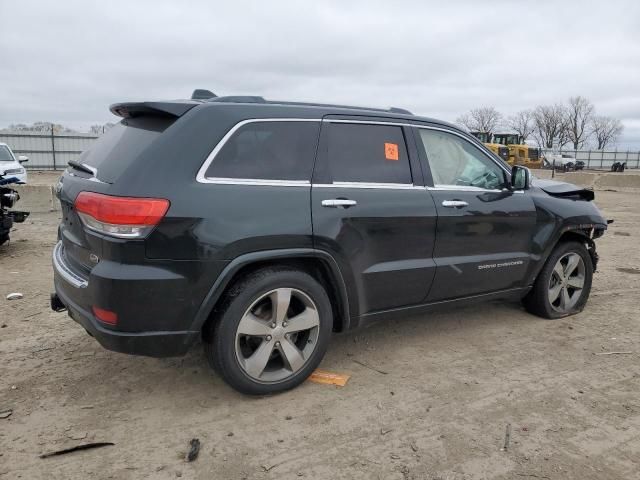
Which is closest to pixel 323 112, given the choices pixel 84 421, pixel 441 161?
pixel 441 161

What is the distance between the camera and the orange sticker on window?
3833mm

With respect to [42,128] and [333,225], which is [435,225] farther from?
[42,128]

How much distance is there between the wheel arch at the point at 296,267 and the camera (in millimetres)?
3061

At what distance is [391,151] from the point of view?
12.7 ft

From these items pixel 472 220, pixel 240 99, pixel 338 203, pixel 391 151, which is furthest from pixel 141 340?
pixel 472 220

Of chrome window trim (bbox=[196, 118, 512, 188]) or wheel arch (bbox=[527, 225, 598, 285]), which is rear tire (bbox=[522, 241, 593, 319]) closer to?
wheel arch (bbox=[527, 225, 598, 285])

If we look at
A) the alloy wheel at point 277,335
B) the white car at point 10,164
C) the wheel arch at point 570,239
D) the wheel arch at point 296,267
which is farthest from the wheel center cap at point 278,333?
the white car at point 10,164

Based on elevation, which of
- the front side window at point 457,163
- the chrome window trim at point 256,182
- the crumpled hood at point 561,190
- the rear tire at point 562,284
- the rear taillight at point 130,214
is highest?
the front side window at point 457,163

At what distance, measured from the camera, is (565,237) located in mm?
5031

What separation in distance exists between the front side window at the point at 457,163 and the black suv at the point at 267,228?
0.04ft

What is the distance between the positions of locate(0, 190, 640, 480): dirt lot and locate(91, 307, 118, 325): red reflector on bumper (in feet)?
2.09

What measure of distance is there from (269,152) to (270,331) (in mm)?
1122

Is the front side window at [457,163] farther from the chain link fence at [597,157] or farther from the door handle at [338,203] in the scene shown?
the chain link fence at [597,157]

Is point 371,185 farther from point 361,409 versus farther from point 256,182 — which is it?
point 361,409
